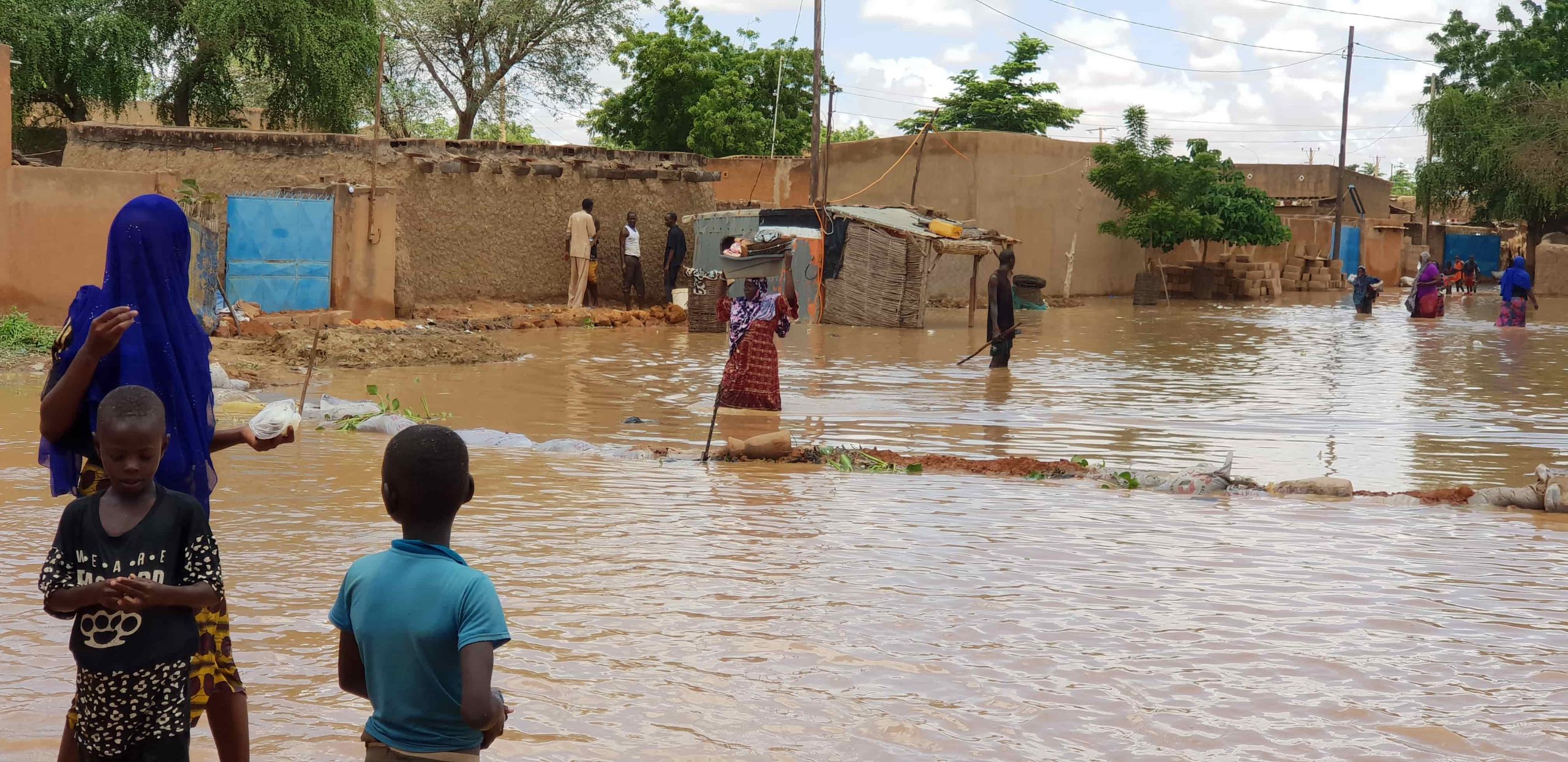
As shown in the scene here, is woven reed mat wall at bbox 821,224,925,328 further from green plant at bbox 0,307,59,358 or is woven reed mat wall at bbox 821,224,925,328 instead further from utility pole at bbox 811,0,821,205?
green plant at bbox 0,307,59,358

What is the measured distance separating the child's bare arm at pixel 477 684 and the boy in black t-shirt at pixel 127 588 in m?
0.77

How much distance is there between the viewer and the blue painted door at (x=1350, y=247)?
41.3 m

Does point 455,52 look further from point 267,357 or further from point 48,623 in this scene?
point 48,623

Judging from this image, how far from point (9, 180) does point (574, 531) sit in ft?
33.8

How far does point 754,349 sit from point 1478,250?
131ft

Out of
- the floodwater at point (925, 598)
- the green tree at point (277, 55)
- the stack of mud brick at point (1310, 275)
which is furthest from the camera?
the stack of mud brick at point (1310, 275)

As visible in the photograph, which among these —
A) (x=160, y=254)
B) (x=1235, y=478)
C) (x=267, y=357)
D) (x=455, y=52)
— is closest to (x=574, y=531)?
(x=160, y=254)

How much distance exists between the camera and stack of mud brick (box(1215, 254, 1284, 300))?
3369 centimetres

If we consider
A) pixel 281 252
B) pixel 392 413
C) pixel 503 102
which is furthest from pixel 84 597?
pixel 503 102

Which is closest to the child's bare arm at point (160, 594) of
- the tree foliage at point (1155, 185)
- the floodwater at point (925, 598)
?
the floodwater at point (925, 598)

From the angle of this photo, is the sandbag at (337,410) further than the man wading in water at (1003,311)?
No

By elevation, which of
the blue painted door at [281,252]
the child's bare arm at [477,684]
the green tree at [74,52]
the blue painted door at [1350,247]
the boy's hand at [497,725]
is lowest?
the boy's hand at [497,725]

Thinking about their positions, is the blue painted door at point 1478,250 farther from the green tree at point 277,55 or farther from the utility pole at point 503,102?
the green tree at point 277,55

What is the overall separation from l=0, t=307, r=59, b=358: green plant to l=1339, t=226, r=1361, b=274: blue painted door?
1442 inches
